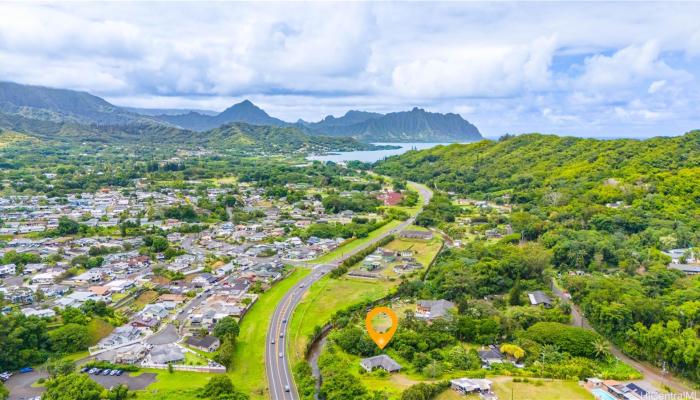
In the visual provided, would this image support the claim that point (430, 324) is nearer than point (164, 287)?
Yes

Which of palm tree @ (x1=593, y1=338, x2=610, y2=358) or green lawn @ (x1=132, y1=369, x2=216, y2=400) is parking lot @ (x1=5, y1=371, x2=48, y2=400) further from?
palm tree @ (x1=593, y1=338, x2=610, y2=358)

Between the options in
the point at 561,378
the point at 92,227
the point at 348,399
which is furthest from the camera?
the point at 92,227

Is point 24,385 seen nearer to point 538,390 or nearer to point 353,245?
point 538,390

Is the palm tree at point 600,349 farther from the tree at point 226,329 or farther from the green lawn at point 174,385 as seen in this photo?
the green lawn at point 174,385

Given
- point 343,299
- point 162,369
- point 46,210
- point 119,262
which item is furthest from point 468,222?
point 46,210

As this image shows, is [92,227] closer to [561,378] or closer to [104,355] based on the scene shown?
[104,355]

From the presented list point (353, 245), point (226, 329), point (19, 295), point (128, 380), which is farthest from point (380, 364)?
point (353, 245)

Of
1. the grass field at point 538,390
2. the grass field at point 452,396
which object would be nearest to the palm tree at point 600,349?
the grass field at point 538,390

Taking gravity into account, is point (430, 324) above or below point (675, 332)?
below
